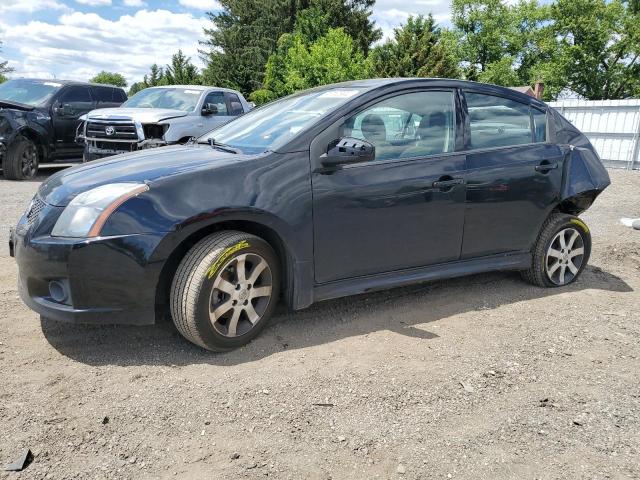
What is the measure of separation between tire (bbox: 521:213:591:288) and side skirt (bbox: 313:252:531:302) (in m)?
0.14

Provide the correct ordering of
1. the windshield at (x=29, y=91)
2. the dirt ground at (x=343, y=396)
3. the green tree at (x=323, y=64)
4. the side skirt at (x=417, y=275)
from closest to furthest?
1. the dirt ground at (x=343, y=396)
2. the side skirt at (x=417, y=275)
3. the windshield at (x=29, y=91)
4. the green tree at (x=323, y=64)

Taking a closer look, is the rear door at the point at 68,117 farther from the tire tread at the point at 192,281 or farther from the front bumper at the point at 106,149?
the tire tread at the point at 192,281

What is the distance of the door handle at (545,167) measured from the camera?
4.46 m

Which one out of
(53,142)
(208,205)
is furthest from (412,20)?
(208,205)

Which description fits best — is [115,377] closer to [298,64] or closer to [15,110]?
[15,110]

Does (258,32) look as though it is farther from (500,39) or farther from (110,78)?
(110,78)

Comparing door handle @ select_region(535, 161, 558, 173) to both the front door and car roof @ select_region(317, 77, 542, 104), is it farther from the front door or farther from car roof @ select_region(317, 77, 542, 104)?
the front door

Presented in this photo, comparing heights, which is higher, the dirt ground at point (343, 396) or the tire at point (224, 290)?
the tire at point (224, 290)

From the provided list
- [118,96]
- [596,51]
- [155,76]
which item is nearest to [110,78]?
[155,76]

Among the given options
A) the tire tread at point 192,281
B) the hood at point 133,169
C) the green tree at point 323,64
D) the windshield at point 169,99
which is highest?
the green tree at point 323,64

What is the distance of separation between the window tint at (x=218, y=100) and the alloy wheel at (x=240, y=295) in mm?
8232

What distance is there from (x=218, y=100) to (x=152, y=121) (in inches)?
77.7

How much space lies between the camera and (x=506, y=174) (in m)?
4.27

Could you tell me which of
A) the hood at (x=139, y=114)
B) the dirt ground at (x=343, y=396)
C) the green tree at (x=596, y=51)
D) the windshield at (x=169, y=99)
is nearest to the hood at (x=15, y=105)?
the hood at (x=139, y=114)
